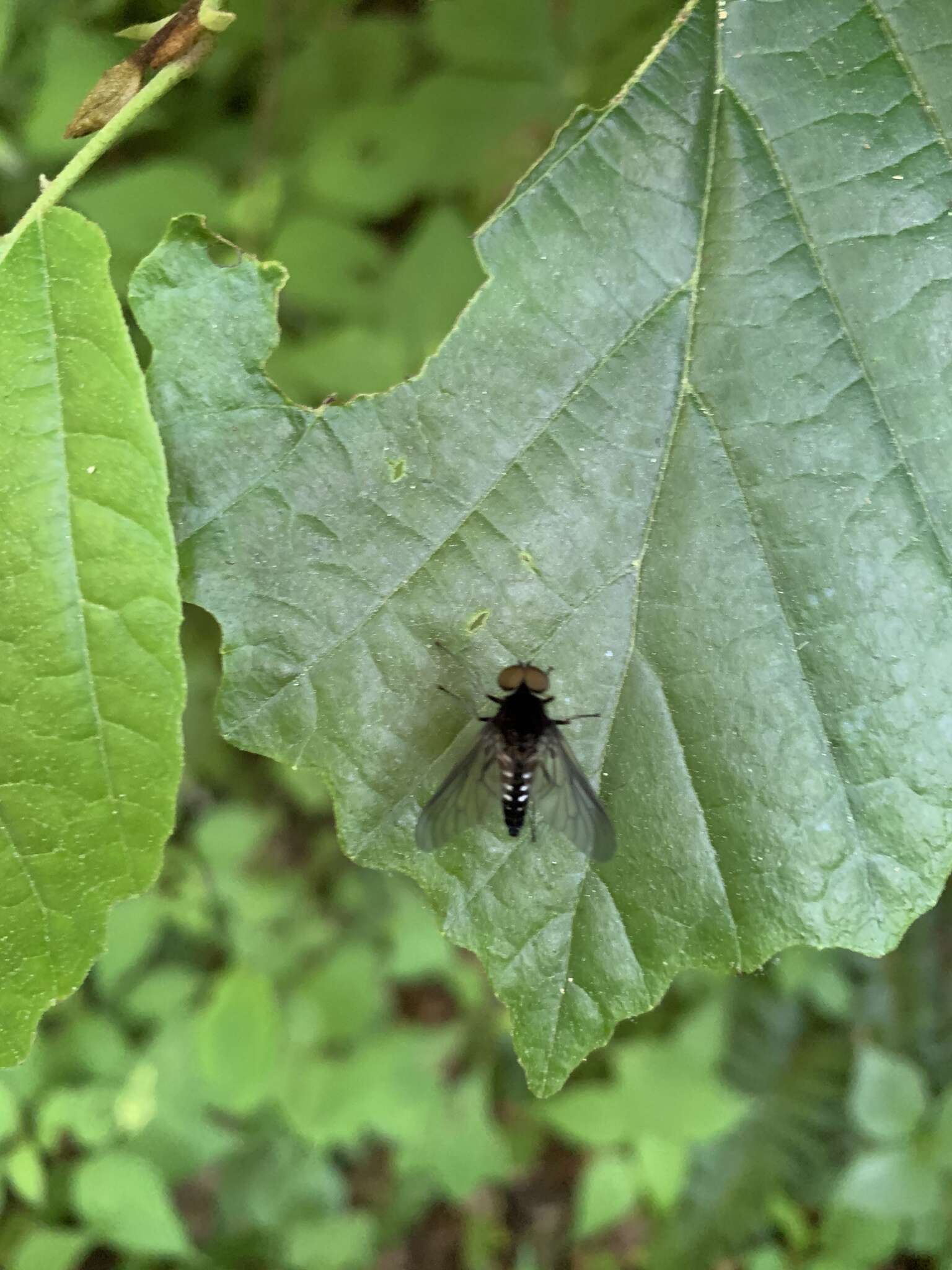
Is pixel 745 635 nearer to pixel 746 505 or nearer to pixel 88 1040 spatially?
pixel 746 505

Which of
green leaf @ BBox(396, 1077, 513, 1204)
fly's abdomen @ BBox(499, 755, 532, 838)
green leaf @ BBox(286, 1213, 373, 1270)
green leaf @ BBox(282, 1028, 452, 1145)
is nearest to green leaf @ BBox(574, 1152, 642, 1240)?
green leaf @ BBox(396, 1077, 513, 1204)

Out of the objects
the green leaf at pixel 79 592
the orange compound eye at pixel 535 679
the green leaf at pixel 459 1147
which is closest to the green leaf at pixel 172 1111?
the green leaf at pixel 459 1147

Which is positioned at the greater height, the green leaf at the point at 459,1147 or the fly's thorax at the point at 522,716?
the fly's thorax at the point at 522,716

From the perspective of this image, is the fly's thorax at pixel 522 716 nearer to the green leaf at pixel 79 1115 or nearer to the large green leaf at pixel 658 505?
the large green leaf at pixel 658 505

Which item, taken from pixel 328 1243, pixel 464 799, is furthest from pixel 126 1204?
pixel 464 799

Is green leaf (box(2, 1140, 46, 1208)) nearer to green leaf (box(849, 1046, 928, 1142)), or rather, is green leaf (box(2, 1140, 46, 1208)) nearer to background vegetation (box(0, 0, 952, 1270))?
background vegetation (box(0, 0, 952, 1270))

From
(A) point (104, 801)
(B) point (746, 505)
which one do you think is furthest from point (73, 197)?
(B) point (746, 505)
